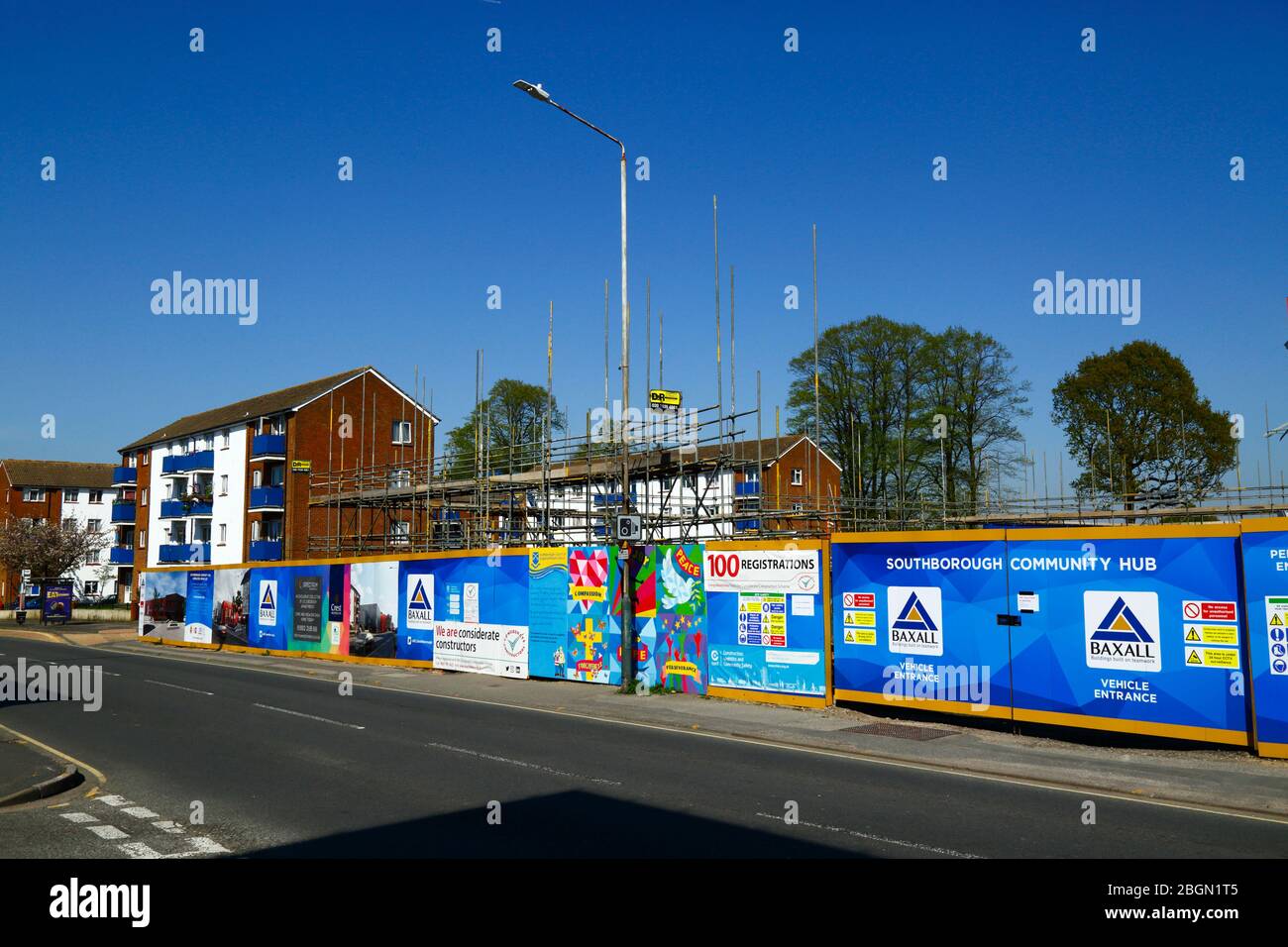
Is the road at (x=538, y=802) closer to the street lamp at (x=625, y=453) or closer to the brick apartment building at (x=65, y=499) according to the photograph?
the street lamp at (x=625, y=453)

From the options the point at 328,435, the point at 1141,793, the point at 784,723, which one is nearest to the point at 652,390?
the point at 784,723

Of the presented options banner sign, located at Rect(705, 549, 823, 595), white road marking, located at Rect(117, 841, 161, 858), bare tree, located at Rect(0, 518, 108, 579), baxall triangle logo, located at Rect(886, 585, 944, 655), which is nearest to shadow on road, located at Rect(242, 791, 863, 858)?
white road marking, located at Rect(117, 841, 161, 858)

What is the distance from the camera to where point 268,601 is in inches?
1332

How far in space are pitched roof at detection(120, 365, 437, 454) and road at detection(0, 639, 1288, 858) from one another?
42.9 metres

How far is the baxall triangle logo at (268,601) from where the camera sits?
3353 cm

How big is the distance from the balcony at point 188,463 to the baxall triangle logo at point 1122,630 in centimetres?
5786

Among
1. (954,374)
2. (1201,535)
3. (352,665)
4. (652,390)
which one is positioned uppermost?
(954,374)

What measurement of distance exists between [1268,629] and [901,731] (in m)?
5.15

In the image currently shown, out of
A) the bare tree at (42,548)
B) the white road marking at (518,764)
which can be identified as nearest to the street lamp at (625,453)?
the white road marking at (518,764)

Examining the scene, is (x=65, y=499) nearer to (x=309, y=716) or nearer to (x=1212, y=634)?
(x=309, y=716)
